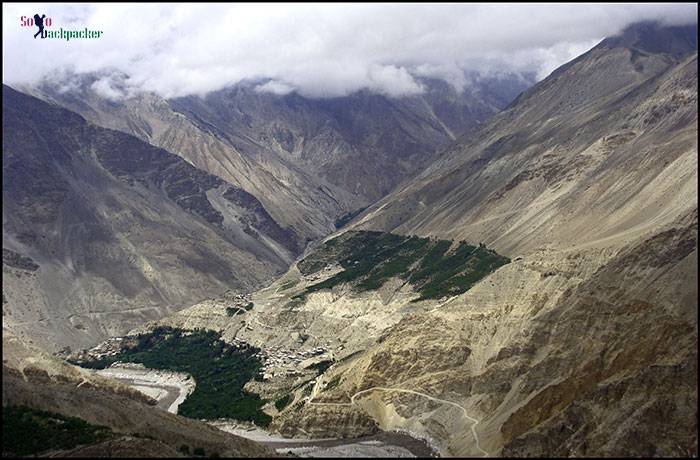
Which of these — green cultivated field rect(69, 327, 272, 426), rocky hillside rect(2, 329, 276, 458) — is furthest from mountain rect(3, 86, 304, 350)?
rocky hillside rect(2, 329, 276, 458)

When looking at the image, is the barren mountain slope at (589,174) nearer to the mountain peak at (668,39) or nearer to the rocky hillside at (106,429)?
the mountain peak at (668,39)

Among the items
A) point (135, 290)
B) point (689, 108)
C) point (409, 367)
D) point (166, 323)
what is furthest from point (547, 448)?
point (135, 290)

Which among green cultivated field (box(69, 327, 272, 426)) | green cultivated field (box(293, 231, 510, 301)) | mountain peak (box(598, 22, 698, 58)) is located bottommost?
green cultivated field (box(69, 327, 272, 426))

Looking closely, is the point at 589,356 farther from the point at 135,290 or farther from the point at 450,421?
the point at 135,290

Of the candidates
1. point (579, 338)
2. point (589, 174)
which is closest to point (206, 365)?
point (579, 338)

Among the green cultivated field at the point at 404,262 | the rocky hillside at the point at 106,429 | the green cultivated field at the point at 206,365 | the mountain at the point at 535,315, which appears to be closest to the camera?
the rocky hillside at the point at 106,429

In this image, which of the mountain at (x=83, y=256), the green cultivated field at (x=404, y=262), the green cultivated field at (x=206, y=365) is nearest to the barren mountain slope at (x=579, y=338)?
the green cultivated field at (x=404, y=262)

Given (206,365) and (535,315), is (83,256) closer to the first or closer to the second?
(206,365)

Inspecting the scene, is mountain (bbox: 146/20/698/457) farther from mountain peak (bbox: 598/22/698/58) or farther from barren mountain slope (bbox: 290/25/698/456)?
mountain peak (bbox: 598/22/698/58)
